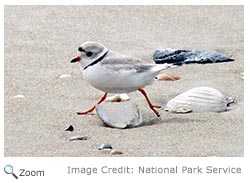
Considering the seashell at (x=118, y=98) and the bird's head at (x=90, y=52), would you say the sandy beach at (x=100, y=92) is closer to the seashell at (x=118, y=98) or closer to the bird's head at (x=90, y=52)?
the seashell at (x=118, y=98)

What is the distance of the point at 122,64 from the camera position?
5477 mm

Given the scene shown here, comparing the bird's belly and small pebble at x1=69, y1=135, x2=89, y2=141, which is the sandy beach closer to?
small pebble at x1=69, y1=135, x2=89, y2=141

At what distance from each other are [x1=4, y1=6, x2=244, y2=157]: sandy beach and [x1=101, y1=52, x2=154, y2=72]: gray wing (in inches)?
13.8

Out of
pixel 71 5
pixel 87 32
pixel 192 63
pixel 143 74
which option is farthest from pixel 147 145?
pixel 71 5

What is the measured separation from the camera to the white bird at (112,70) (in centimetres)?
542

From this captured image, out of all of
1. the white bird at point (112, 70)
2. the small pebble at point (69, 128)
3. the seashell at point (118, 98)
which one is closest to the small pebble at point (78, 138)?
the small pebble at point (69, 128)

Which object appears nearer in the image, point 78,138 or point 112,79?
point 78,138

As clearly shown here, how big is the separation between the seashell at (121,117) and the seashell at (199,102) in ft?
1.16

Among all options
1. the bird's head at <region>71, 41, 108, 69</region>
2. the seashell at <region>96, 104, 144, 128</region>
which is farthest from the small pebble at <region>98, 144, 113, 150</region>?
the bird's head at <region>71, 41, 108, 69</region>

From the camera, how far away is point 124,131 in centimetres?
526

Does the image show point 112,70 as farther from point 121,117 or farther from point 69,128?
point 69,128

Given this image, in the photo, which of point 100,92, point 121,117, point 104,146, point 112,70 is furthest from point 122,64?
point 104,146

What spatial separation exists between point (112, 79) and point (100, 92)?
613mm

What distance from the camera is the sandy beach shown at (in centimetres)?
508
